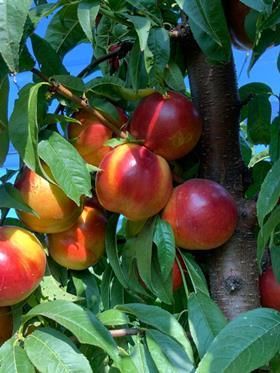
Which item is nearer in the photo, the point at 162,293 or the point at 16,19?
the point at 16,19

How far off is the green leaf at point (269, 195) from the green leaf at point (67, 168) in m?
0.17

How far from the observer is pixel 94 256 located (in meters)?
0.66

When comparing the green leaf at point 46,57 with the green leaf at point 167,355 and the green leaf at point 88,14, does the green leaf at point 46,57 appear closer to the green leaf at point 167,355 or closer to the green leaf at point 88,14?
the green leaf at point 88,14

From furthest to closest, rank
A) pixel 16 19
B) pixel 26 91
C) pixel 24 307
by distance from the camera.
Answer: pixel 24 307
pixel 26 91
pixel 16 19

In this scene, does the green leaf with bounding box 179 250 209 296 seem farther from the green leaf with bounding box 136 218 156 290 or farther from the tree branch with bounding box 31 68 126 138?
the tree branch with bounding box 31 68 126 138

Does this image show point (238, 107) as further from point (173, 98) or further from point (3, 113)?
point (3, 113)

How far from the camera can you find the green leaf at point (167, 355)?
0.48 m

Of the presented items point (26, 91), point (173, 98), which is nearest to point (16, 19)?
point (26, 91)

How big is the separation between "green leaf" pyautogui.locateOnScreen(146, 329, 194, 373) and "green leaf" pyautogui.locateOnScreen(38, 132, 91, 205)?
146 mm

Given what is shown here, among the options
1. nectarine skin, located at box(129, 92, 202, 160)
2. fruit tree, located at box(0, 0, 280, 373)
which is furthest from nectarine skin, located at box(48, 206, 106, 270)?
nectarine skin, located at box(129, 92, 202, 160)

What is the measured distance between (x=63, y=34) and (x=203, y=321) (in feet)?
1.18

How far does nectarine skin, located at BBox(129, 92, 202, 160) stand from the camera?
0.61 meters

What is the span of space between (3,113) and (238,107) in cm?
27

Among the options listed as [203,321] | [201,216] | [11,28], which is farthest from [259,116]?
[11,28]
